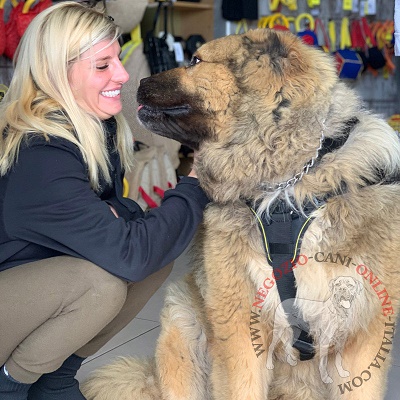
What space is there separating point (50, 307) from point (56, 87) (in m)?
0.65

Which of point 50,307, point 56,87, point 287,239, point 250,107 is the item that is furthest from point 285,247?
point 56,87

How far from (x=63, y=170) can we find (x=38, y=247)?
0.28 meters

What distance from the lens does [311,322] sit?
1.74 meters

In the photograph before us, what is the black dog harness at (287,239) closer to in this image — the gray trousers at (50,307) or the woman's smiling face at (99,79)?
the gray trousers at (50,307)

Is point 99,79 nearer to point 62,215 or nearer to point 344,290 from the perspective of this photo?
point 62,215

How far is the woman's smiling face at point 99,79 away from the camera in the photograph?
1.85 meters

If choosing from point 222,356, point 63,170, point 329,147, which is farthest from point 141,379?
point 329,147

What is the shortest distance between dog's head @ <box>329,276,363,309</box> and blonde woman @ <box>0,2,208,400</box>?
1.46 ft

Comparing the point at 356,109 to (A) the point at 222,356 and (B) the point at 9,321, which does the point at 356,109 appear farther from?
(B) the point at 9,321

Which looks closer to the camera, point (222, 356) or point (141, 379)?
point (222, 356)

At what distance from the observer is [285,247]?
5.59ft

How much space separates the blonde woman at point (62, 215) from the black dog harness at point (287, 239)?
0.79 ft

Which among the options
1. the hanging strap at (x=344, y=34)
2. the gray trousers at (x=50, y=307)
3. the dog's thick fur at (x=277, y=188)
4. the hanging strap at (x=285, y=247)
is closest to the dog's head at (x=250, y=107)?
the dog's thick fur at (x=277, y=188)

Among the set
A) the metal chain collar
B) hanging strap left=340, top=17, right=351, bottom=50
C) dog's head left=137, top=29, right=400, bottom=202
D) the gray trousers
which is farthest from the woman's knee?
hanging strap left=340, top=17, right=351, bottom=50
